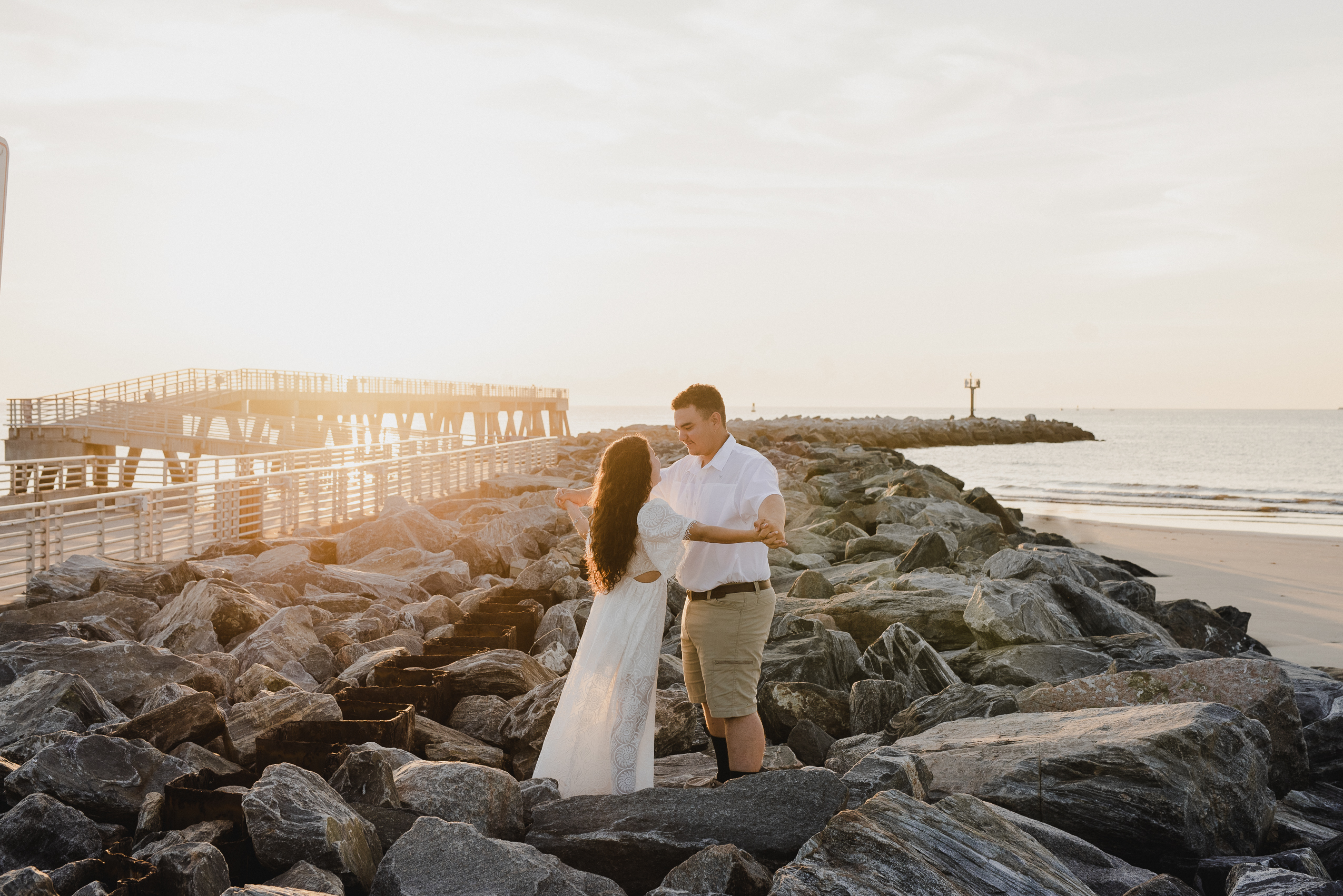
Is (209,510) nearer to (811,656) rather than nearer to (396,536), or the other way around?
(396,536)

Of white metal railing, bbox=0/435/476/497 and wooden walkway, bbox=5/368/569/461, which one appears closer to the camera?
white metal railing, bbox=0/435/476/497

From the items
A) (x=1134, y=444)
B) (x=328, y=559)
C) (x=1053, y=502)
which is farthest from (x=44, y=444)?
(x=1134, y=444)

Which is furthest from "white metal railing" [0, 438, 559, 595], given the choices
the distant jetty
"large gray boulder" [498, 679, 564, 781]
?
the distant jetty

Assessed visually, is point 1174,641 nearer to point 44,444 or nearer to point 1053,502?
point 1053,502

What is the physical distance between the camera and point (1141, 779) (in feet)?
13.0

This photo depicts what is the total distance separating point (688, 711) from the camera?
17.4 feet

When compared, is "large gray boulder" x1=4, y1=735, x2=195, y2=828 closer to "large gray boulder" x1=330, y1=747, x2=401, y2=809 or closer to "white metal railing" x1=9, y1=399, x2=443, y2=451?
"large gray boulder" x1=330, y1=747, x2=401, y2=809

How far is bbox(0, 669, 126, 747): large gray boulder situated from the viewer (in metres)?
4.77

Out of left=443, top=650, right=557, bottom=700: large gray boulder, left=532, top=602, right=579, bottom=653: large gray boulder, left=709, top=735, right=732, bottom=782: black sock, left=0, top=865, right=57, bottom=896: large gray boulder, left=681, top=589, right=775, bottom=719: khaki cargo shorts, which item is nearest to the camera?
left=0, top=865, right=57, bottom=896: large gray boulder

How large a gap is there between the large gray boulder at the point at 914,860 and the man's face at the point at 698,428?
1495 millimetres

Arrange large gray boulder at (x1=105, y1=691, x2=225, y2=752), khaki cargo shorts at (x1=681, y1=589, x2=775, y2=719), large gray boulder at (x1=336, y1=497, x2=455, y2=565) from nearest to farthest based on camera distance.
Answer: khaki cargo shorts at (x1=681, y1=589, x2=775, y2=719), large gray boulder at (x1=105, y1=691, x2=225, y2=752), large gray boulder at (x1=336, y1=497, x2=455, y2=565)

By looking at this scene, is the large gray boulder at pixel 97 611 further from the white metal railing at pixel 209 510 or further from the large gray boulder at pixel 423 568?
the large gray boulder at pixel 423 568

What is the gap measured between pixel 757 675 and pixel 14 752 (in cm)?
338

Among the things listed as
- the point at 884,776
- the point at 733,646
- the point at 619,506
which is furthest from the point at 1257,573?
the point at 619,506
